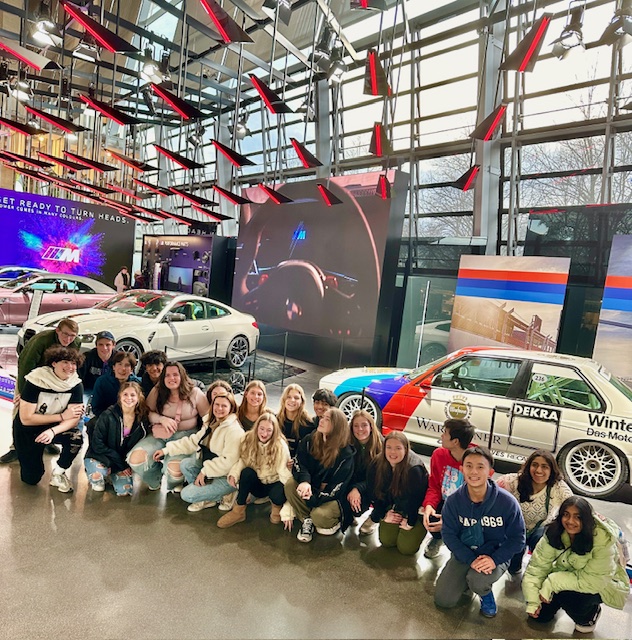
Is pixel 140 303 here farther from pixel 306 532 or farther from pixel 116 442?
pixel 306 532

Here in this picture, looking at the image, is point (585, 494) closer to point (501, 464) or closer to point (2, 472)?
point (501, 464)

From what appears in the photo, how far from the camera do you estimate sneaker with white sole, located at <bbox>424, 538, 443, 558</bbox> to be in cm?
313

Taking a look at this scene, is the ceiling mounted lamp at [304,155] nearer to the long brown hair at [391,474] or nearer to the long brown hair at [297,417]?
the long brown hair at [297,417]

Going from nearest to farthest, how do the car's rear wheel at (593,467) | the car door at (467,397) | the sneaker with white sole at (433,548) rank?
the sneaker with white sole at (433,548) → the car's rear wheel at (593,467) → the car door at (467,397)

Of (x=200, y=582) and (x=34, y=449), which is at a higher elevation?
(x=34, y=449)

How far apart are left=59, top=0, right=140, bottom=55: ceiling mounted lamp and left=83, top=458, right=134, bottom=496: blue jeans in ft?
10.4

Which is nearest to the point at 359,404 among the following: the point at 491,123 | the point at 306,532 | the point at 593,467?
the point at 306,532

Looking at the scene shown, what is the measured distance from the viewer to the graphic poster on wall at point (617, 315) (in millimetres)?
5547

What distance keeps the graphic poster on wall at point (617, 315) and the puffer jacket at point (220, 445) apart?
458cm

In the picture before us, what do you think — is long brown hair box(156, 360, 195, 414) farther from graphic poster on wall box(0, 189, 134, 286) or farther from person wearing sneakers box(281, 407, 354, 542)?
graphic poster on wall box(0, 189, 134, 286)

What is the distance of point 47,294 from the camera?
9.51m

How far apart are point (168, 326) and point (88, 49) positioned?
4.12m

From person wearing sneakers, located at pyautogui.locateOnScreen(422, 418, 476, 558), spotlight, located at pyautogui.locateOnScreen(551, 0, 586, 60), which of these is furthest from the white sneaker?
spotlight, located at pyautogui.locateOnScreen(551, 0, 586, 60)

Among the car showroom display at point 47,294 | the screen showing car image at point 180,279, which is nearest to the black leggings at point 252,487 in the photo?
the car showroom display at point 47,294
